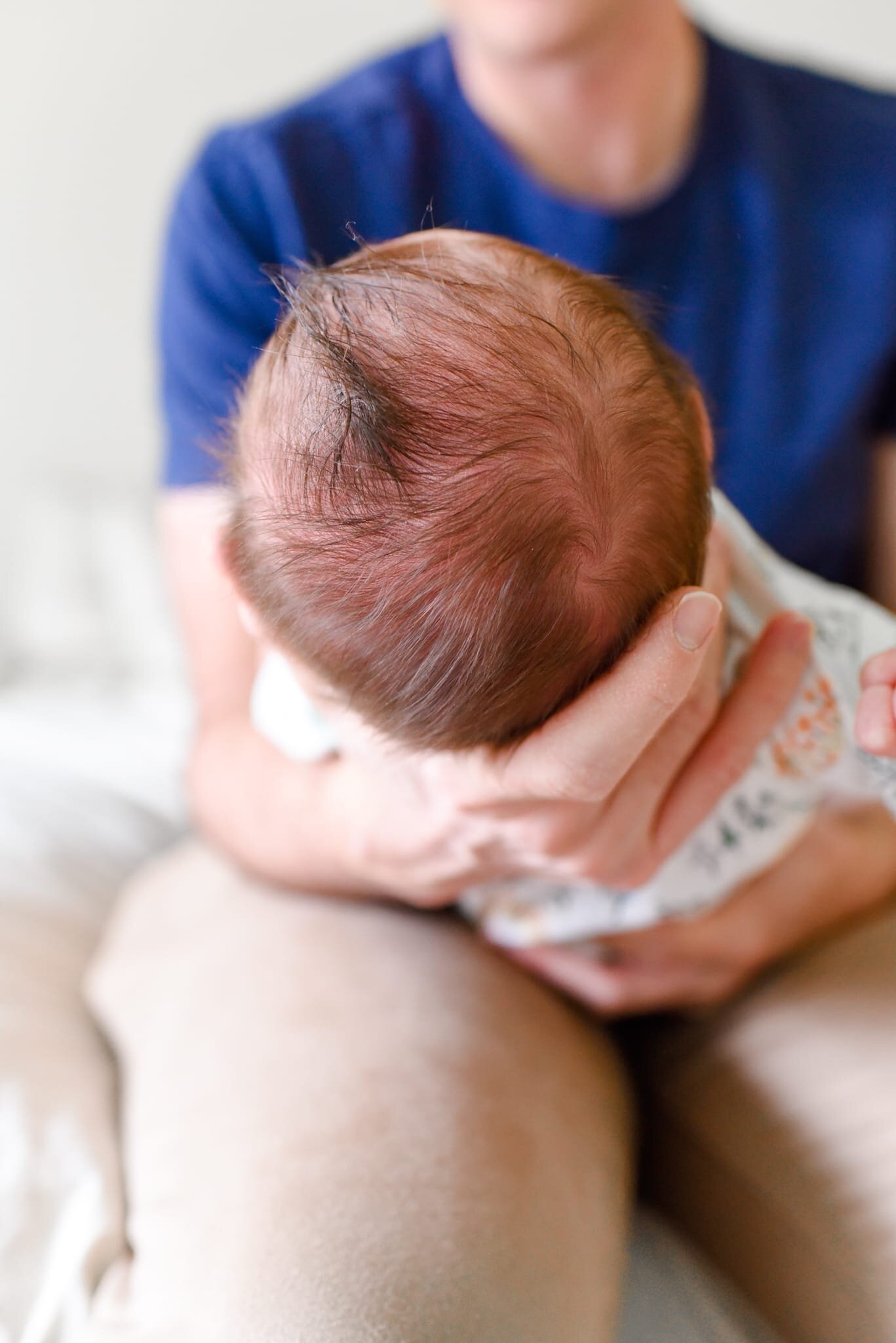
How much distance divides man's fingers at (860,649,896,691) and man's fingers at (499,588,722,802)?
0.07 metres

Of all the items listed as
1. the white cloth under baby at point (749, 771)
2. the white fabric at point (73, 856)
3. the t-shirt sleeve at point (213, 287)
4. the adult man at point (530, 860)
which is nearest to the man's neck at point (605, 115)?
the adult man at point (530, 860)

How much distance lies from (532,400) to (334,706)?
17cm

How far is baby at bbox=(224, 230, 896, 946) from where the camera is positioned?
1.38 feet

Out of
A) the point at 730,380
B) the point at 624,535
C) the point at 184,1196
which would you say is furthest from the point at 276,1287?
the point at 730,380

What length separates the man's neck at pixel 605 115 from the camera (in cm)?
77

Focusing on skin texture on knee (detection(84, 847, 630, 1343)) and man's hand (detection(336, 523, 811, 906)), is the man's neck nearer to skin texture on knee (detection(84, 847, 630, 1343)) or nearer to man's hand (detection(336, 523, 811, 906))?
man's hand (detection(336, 523, 811, 906))

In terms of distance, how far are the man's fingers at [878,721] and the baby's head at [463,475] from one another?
0.09m

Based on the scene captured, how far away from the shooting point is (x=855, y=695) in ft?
1.71

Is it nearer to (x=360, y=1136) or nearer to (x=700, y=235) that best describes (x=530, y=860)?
(x=360, y=1136)

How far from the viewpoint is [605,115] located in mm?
788

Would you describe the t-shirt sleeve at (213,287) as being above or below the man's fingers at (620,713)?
above

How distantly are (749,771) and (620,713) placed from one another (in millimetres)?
176

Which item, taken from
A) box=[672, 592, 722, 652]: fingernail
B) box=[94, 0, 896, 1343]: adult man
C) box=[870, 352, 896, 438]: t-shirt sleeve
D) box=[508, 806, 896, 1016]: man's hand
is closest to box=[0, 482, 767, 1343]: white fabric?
box=[94, 0, 896, 1343]: adult man

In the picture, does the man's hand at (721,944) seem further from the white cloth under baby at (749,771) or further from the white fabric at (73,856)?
the white fabric at (73,856)
